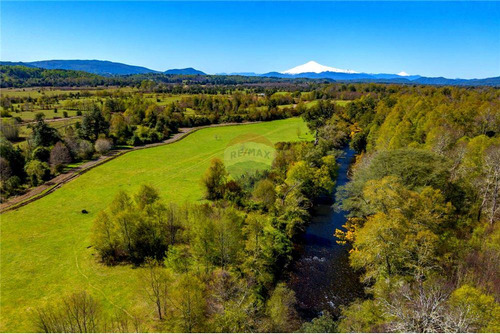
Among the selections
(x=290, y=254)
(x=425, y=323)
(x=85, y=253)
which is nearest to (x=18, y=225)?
(x=85, y=253)

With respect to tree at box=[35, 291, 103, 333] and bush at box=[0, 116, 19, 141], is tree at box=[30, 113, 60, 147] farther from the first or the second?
tree at box=[35, 291, 103, 333]

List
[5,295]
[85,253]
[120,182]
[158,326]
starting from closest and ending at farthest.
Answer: [158,326] → [5,295] → [85,253] → [120,182]

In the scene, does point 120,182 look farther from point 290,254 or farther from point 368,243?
point 368,243

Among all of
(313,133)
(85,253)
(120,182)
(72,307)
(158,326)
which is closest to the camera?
(72,307)

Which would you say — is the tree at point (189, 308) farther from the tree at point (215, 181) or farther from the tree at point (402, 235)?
the tree at point (215, 181)

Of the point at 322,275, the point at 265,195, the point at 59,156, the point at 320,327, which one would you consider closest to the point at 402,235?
the point at 322,275

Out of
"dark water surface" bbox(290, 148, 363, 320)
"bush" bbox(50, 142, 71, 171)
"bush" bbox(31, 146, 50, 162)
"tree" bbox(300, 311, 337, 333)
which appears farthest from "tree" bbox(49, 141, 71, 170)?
"tree" bbox(300, 311, 337, 333)
